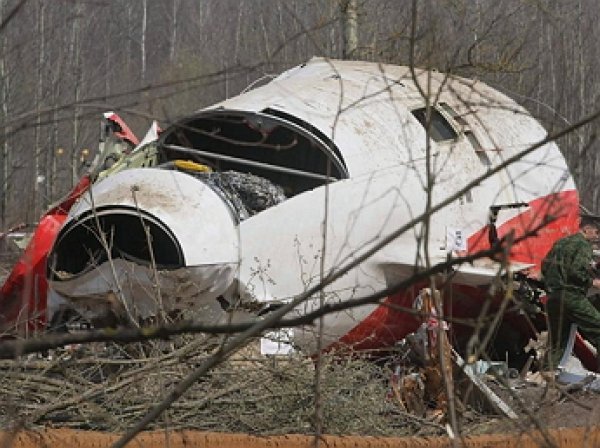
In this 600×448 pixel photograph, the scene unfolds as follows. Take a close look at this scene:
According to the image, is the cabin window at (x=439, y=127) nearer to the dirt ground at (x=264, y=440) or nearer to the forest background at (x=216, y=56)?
the forest background at (x=216, y=56)

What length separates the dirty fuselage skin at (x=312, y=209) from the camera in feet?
27.2

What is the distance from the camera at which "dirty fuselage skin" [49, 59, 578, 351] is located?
8305mm

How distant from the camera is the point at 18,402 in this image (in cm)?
670

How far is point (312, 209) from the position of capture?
Result: 28.6 feet

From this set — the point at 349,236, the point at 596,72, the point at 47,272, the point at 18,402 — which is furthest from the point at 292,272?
the point at 596,72

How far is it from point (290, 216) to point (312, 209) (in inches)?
6.4

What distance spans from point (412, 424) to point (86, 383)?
200 cm

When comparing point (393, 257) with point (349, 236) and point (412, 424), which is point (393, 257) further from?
point (412, 424)

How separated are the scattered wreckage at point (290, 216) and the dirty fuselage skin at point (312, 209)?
0.01 m

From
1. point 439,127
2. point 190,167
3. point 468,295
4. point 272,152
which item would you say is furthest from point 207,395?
point 439,127

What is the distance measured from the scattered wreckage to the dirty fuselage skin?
1cm

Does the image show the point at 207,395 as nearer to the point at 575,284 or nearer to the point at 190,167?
the point at 190,167

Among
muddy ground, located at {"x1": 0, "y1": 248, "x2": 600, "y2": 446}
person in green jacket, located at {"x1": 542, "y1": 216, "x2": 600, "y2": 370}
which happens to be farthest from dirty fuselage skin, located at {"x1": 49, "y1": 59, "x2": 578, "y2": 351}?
muddy ground, located at {"x1": 0, "y1": 248, "x2": 600, "y2": 446}

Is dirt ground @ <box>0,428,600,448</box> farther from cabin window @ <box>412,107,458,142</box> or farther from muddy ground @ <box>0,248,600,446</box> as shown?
cabin window @ <box>412,107,458,142</box>
